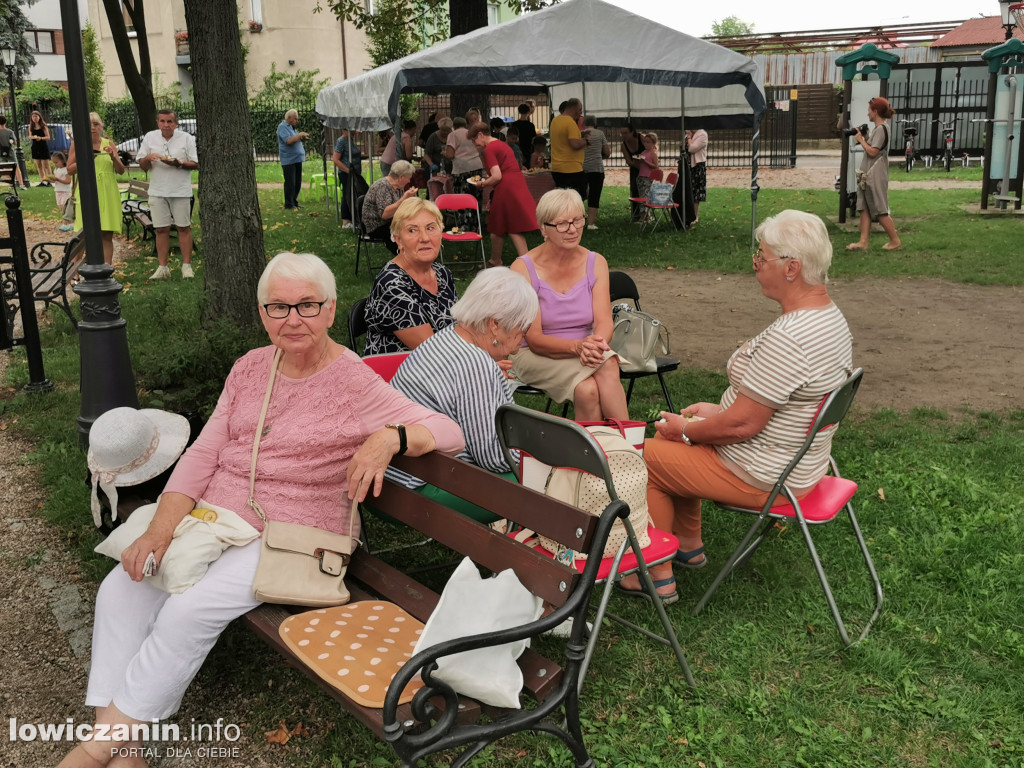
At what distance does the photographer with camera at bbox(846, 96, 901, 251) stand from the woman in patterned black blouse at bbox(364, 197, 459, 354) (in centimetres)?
913

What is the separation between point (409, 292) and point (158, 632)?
245 centimetres

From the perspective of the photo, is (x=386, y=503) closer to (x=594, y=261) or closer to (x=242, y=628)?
(x=242, y=628)

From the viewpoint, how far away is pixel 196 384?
6.45m

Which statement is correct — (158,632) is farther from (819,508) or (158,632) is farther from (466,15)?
(466,15)

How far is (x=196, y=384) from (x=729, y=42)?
39770 millimetres

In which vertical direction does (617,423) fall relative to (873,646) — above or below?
above

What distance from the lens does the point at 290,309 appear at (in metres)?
3.07

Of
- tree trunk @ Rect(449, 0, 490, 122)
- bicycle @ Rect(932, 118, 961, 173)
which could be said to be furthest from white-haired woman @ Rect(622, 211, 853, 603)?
bicycle @ Rect(932, 118, 961, 173)

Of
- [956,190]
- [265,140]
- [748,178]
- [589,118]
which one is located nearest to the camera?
[589,118]

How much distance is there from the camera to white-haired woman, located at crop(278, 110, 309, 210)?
18.8 metres

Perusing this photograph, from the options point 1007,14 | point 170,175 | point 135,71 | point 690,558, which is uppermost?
point 1007,14

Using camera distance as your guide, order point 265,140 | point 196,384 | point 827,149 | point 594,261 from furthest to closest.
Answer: point 265,140
point 827,149
point 196,384
point 594,261

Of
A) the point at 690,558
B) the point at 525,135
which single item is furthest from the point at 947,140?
the point at 690,558

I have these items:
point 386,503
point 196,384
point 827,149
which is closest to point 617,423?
point 386,503
